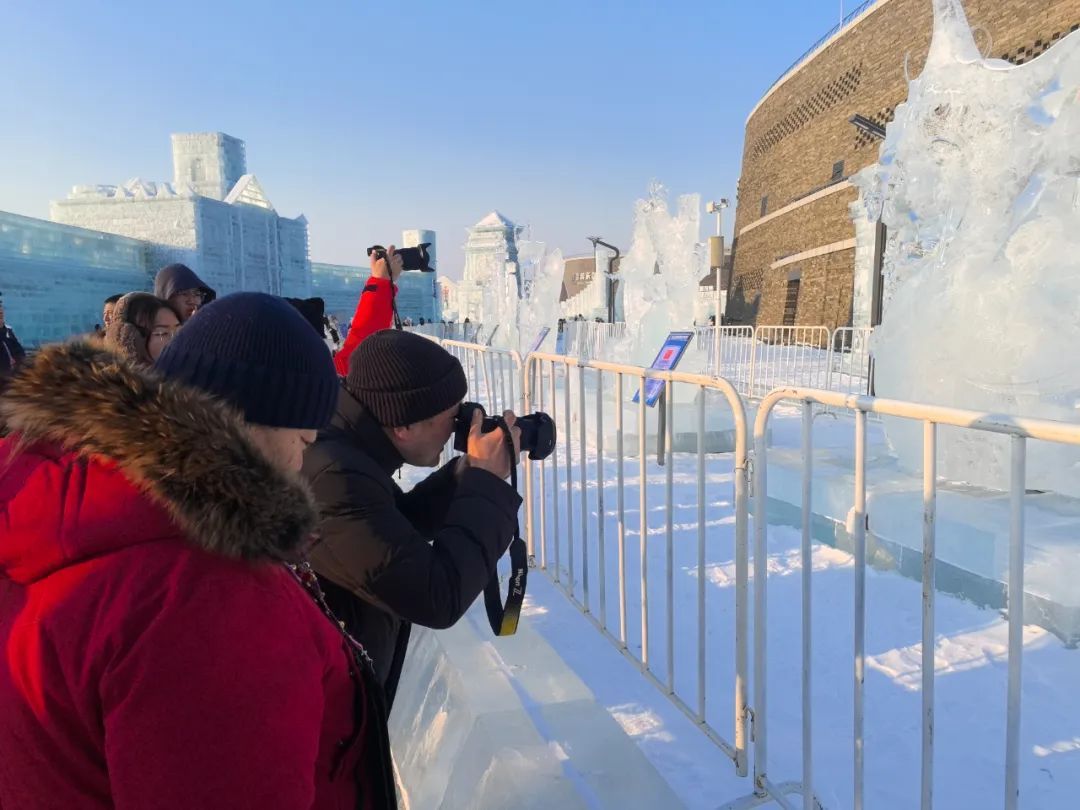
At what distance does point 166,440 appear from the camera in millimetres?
761

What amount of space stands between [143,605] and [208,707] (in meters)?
0.12

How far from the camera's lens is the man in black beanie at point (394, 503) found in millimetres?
1468

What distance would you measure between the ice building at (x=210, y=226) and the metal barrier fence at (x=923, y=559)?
38592 mm

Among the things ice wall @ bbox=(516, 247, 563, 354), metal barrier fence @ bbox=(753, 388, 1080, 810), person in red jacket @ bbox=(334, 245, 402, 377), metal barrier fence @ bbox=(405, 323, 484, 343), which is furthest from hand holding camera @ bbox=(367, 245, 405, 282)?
metal barrier fence @ bbox=(405, 323, 484, 343)

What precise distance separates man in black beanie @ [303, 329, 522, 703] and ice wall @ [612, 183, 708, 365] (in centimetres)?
831

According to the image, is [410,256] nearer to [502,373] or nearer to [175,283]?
[502,373]

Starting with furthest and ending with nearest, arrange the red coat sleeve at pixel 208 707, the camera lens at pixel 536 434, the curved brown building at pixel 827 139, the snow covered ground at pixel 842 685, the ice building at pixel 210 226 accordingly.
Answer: the ice building at pixel 210 226
the curved brown building at pixel 827 139
the snow covered ground at pixel 842 685
the camera lens at pixel 536 434
the red coat sleeve at pixel 208 707

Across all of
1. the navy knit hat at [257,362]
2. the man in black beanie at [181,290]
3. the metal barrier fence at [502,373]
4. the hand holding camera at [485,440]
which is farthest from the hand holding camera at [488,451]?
the man in black beanie at [181,290]

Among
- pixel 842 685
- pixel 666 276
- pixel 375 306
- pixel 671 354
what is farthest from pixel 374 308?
pixel 666 276

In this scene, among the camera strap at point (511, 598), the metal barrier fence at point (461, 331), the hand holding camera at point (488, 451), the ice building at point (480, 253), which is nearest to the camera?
the hand holding camera at point (488, 451)

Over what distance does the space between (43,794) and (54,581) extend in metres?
0.22

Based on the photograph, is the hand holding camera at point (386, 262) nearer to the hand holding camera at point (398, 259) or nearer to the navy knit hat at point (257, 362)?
the hand holding camera at point (398, 259)

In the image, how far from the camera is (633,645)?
11.1ft

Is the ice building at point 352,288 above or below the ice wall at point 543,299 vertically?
above
